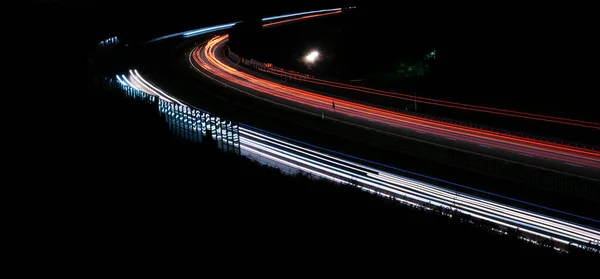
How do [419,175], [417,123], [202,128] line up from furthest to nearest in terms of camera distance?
[417,123] → [202,128] → [419,175]

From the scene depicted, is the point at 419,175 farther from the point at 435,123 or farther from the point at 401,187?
the point at 435,123

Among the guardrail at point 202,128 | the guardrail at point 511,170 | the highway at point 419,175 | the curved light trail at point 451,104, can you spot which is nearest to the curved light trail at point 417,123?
the highway at point 419,175

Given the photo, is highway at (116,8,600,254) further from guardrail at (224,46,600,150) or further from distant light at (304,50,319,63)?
distant light at (304,50,319,63)

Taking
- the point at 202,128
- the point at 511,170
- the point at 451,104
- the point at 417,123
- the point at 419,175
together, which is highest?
the point at 202,128

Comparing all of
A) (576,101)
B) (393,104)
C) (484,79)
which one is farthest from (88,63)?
(576,101)

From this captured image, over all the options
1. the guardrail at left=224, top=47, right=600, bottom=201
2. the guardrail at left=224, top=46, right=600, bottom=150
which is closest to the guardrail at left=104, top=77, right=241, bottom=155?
the guardrail at left=224, top=47, right=600, bottom=201

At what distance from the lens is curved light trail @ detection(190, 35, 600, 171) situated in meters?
19.2

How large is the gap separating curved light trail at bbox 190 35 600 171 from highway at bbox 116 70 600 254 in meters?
3.79

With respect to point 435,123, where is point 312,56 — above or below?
above

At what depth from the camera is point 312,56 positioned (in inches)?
2010

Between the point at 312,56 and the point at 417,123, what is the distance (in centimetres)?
2758

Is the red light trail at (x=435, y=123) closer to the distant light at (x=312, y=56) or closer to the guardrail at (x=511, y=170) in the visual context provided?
the guardrail at (x=511, y=170)

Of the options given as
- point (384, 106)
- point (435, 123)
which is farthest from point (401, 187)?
point (384, 106)

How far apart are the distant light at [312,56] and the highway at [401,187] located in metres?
26.7
